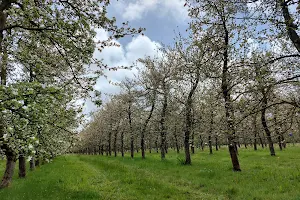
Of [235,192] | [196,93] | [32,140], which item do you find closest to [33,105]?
[32,140]

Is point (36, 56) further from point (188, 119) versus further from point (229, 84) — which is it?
point (188, 119)

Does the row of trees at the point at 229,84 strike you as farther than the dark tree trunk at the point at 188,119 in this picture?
No

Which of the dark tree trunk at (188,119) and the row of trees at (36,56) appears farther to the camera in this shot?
the dark tree trunk at (188,119)

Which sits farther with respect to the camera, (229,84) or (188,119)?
(188,119)

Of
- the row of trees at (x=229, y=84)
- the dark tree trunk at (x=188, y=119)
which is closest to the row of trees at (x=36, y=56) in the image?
the row of trees at (x=229, y=84)

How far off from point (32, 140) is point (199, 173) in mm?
14514

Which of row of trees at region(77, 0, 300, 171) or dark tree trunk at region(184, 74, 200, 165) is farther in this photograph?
dark tree trunk at region(184, 74, 200, 165)

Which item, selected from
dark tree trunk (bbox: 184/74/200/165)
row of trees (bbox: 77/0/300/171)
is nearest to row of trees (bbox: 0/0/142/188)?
row of trees (bbox: 77/0/300/171)

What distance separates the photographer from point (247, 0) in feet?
29.3

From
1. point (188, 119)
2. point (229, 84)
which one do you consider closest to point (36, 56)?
point (229, 84)

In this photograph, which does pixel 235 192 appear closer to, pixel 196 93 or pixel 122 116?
pixel 196 93

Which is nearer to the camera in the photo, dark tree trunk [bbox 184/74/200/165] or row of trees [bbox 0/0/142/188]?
row of trees [bbox 0/0/142/188]

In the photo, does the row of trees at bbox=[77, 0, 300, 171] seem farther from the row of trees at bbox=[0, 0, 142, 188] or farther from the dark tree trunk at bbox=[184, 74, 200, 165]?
the row of trees at bbox=[0, 0, 142, 188]

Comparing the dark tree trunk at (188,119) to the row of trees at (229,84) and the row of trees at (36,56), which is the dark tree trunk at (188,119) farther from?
the row of trees at (36,56)
